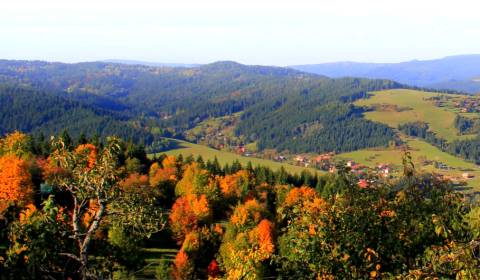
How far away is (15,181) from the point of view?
63312 mm

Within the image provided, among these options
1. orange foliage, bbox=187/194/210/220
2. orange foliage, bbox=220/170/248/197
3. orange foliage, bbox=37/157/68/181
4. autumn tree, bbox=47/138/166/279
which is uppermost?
autumn tree, bbox=47/138/166/279

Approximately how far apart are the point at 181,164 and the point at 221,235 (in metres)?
51.5

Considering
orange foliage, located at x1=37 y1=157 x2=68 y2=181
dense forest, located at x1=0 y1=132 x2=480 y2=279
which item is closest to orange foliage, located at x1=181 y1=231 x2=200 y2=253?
orange foliage, located at x1=37 y1=157 x2=68 y2=181

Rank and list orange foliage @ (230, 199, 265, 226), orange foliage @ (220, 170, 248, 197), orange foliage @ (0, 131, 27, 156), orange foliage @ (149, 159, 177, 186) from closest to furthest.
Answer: orange foliage @ (230, 199, 265, 226) → orange foliage @ (0, 131, 27, 156) → orange foliage @ (220, 170, 248, 197) → orange foliage @ (149, 159, 177, 186)

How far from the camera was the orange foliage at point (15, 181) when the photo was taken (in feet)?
204

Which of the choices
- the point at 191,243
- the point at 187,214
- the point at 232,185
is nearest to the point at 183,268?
the point at 191,243

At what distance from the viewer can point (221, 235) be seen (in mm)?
65938

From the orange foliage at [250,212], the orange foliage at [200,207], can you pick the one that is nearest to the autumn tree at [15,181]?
the orange foliage at [200,207]

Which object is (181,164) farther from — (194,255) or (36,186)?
(194,255)

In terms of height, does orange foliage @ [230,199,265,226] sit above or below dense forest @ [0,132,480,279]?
below

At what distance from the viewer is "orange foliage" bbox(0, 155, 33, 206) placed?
62.2 metres

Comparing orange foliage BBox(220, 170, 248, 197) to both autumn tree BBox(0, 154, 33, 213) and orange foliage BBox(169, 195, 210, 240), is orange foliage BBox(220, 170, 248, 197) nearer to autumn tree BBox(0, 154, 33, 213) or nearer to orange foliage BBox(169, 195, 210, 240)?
orange foliage BBox(169, 195, 210, 240)

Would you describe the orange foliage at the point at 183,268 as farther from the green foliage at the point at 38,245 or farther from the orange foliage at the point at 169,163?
the orange foliage at the point at 169,163

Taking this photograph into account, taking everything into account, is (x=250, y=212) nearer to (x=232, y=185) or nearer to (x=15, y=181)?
(x=232, y=185)
